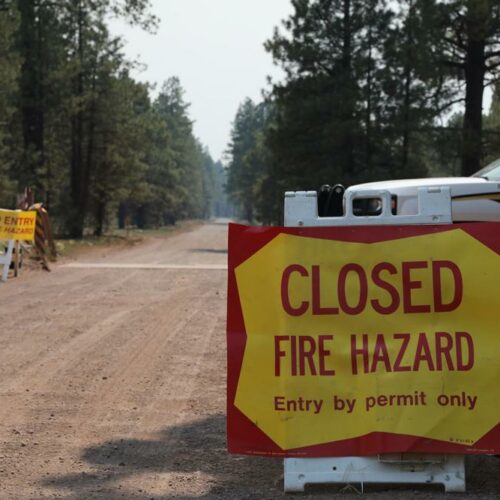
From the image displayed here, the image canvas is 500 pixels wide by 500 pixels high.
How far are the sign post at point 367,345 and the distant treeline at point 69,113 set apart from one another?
25655mm

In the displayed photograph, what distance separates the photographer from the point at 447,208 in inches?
167

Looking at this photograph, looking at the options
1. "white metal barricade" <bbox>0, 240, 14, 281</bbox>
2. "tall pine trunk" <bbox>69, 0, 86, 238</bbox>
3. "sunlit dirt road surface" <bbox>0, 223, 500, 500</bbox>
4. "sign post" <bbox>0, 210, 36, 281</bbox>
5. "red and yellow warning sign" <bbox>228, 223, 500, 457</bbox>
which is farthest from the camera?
"tall pine trunk" <bbox>69, 0, 86, 238</bbox>

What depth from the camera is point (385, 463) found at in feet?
13.6

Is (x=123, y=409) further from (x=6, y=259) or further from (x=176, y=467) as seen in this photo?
(x=6, y=259)

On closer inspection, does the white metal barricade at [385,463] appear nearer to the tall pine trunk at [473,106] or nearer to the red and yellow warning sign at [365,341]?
the red and yellow warning sign at [365,341]

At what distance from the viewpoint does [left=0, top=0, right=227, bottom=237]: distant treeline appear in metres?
33.9

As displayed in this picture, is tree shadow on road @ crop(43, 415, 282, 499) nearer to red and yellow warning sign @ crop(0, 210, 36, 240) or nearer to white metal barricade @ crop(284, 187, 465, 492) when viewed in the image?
white metal barricade @ crop(284, 187, 465, 492)

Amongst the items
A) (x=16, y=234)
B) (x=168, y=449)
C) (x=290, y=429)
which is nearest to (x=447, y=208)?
(x=290, y=429)

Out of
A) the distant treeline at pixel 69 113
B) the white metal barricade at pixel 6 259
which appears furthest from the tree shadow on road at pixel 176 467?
the distant treeline at pixel 69 113

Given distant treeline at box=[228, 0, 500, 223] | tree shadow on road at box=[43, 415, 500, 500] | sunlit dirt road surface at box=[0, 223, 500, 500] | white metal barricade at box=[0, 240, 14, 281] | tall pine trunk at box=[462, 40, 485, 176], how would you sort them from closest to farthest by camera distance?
tree shadow on road at box=[43, 415, 500, 500] → sunlit dirt road surface at box=[0, 223, 500, 500] → white metal barricade at box=[0, 240, 14, 281] → tall pine trunk at box=[462, 40, 485, 176] → distant treeline at box=[228, 0, 500, 223]

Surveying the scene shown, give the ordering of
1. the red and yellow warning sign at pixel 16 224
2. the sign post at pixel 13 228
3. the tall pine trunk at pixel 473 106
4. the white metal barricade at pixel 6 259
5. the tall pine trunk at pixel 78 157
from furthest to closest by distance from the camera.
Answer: the tall pine trunk at pixel 78 157, the tall pine trunk at pixel 473 106, the red and yellow warning sign at pixel 16 224, the sign post at pixel 13 228, the white metal barricade at pixel 6 259

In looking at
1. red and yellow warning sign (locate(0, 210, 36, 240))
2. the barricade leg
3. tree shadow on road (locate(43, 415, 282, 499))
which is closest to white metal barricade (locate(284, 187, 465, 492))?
the barricade leg

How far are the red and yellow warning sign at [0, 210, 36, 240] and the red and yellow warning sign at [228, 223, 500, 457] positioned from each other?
14258 mm

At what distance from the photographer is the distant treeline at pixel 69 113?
33875 millimetres
